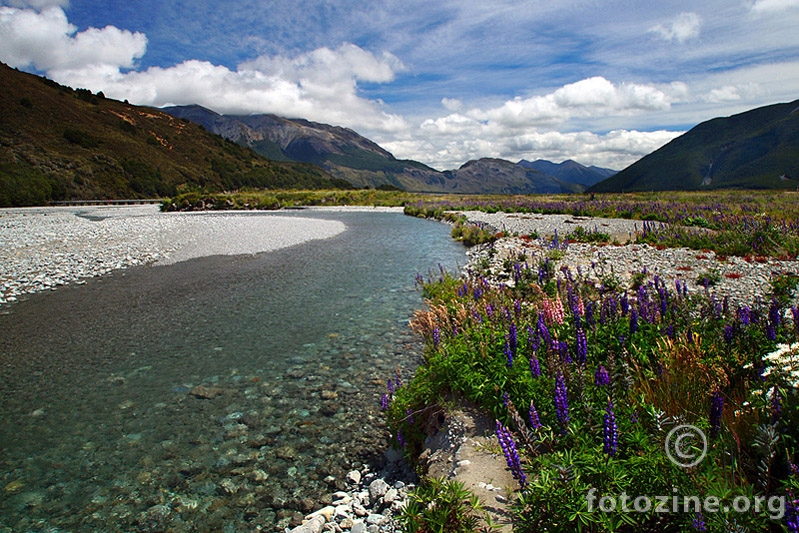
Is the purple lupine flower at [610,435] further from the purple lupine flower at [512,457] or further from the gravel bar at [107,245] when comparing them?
the gravel bar at [107,245]

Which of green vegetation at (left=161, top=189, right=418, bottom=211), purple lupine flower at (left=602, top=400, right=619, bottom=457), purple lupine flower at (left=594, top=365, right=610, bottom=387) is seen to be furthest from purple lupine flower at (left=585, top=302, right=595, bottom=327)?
green vegetation at (left=161, top=189, right=418, bottom=211)

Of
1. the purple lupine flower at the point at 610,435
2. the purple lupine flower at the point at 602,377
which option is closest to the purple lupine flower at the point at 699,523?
the purple lupine flower at the point at 610,435

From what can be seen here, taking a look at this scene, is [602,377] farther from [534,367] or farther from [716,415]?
[716,415]

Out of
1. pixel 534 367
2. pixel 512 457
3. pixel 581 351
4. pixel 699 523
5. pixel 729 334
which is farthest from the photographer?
pixel 729 334

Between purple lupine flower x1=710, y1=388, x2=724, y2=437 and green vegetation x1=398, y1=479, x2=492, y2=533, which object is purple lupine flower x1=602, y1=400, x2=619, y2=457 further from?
green vegetation x1=398, y1=479, x2=492, y2=533

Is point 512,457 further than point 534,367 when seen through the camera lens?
No

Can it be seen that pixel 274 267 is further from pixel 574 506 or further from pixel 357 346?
pixel 574 506

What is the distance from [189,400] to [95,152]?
9969cm

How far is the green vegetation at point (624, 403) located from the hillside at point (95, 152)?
242 feet

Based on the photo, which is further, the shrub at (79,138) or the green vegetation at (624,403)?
the shrub at (79,138)

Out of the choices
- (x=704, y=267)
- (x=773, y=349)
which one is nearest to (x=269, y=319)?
(x=773, y=349)

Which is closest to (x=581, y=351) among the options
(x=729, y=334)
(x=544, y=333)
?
(x=544, y=333)

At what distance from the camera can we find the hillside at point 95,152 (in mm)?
66875

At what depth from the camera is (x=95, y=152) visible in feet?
276
